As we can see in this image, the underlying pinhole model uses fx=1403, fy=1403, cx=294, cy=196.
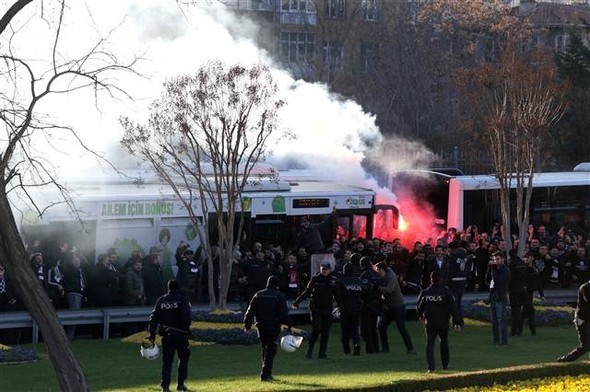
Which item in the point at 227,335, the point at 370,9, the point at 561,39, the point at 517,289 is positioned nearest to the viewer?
the point at 227,335

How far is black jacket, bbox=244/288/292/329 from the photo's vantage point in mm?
19359

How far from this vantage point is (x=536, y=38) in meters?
67.1

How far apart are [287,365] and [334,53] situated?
45802 mm

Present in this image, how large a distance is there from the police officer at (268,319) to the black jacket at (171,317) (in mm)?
1380

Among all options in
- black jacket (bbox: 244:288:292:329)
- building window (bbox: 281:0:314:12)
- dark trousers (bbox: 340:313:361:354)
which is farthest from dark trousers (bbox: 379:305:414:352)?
building window (bbox: 281:0:314:12)

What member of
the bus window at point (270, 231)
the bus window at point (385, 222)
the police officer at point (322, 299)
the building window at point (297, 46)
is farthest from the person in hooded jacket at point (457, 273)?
the building window at point (297, 46)

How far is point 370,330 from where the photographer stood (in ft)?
75.4

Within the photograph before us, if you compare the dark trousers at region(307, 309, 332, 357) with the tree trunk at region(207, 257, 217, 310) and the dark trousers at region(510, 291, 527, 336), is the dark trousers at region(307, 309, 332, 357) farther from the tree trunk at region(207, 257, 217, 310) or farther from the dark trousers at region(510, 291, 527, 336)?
the dark trousers at region(510, 291, 527, 336)

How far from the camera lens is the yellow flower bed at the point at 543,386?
18125mm

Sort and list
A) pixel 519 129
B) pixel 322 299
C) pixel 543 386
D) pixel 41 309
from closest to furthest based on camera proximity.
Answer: pixel 41 309 < pixel 543 386 < pixel 322 299 < pixel 519 129

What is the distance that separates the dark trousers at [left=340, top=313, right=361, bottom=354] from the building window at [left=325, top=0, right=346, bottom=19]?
149 ft

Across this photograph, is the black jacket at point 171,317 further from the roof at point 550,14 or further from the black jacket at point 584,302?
the roof at point 550,14

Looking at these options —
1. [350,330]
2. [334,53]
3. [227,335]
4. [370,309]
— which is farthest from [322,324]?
[334,53]

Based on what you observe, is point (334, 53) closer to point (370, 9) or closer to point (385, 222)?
point (370, 9)
